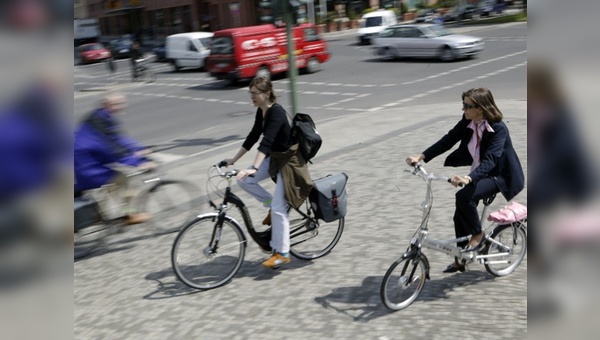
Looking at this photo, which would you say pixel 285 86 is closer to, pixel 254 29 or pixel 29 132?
pixel 254 29

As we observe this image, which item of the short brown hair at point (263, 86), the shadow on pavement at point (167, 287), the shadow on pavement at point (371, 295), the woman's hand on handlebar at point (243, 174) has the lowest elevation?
the shadow on pavement at point (167, 287)

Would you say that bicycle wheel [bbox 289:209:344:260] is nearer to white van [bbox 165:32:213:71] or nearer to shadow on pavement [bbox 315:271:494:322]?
shadow on pavement [bbox 315:271:494:322]

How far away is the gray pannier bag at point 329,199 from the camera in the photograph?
19.6 ft

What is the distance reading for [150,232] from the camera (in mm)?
7512

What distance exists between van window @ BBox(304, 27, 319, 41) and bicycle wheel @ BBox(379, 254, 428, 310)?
2072 centimetres

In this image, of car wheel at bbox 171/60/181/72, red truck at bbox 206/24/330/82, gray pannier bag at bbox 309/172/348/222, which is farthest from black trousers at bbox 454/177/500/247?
car wheel at bbox 171/60/181/72

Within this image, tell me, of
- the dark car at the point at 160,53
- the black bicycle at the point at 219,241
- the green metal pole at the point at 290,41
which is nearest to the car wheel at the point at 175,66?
the dark car at the point at 160,53

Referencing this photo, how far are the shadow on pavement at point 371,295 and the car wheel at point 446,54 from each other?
20.4 m

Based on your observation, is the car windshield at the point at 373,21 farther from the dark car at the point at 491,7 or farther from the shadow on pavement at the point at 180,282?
the shadow on pavement at the point at 180,282

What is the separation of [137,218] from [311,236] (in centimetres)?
199

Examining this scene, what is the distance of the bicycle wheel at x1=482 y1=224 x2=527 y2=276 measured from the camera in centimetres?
529

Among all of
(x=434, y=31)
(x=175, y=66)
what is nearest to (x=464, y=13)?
(x=434, y=31)

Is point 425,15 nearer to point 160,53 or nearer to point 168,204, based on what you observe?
point 160,53

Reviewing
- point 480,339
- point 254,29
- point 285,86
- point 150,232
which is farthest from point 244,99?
point 480,339
